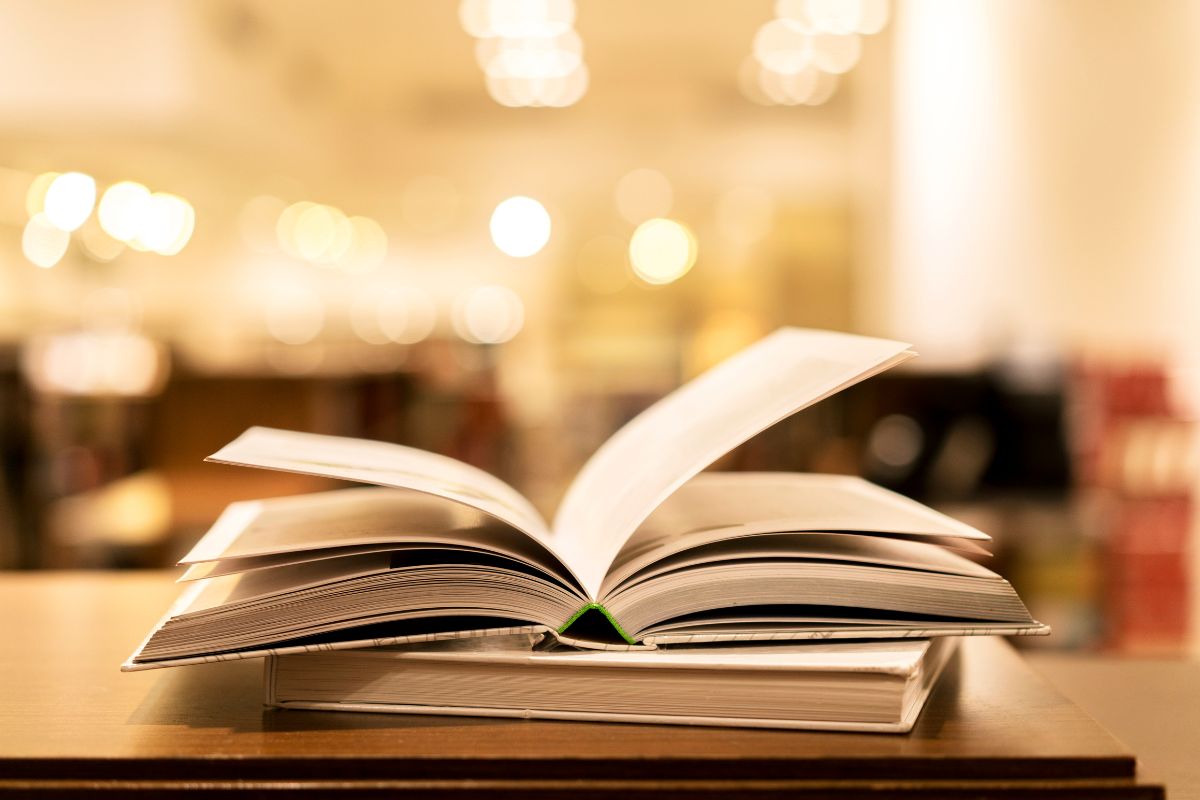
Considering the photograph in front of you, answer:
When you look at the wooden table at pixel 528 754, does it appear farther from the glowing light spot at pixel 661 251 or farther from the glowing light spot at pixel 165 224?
the glowing light spot at pixel 661 251

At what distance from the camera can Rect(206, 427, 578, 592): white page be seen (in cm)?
48

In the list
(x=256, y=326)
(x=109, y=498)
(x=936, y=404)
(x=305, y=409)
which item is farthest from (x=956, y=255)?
(x=256, y=326)

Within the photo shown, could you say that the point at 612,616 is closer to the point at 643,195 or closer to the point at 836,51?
the point at 836,51

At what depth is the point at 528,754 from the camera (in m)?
0.43

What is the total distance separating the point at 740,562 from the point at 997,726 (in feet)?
0.40

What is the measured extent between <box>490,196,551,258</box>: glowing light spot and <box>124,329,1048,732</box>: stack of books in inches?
343

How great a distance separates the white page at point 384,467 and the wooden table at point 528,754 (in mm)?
84

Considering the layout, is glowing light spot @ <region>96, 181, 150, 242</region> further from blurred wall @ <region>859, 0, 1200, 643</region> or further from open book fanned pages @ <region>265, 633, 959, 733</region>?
open book fanned pages @ <region>265, 633, 959, 733</region>

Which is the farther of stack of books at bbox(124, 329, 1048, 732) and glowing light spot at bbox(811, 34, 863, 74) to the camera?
glowing light spot at bbox(811, 34, 863, 74)

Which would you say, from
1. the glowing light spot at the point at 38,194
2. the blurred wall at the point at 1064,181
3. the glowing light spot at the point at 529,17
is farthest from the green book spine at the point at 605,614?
the glowing light spot at the point at 38,194

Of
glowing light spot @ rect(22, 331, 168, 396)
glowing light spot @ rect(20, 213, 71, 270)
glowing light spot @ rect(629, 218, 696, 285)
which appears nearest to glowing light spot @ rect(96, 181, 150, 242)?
glowing light spot @ rect(20, 213, 71, 270)

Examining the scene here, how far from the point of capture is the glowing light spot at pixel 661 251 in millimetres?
9133
